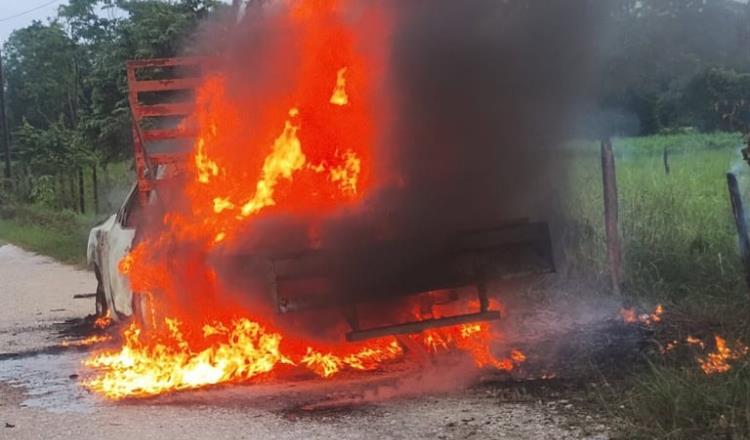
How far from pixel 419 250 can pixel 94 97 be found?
40.0ft

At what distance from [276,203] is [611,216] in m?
3.26

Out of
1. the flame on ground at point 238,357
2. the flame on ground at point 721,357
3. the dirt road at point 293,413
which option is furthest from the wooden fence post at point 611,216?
the dirt road at point 293,413

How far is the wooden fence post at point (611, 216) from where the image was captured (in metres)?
7.30

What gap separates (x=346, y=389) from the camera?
18.0 feet

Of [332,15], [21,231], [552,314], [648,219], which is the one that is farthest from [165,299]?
[21,231]

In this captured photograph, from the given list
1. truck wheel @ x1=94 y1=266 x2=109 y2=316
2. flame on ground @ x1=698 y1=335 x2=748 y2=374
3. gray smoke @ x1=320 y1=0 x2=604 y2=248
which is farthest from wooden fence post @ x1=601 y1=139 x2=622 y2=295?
truck wheel @ x1=94 y1=266 x2=109 y2=316

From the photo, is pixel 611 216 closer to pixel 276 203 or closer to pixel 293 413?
pixel 276 203

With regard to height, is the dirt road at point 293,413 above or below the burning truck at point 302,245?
below

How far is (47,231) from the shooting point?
22938 mm

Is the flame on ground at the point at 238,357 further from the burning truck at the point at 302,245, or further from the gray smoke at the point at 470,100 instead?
the gray smoke at the point at 470,100

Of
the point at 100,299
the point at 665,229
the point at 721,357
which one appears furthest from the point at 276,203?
the point at 665,229

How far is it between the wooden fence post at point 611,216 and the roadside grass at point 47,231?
11009mm

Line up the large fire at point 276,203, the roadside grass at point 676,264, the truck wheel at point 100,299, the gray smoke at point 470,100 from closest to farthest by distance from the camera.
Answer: the roadside grass at point 676,264, the large fire at point 276,203, the gray smoke at point 470,100, the truck wheel at point 100,299

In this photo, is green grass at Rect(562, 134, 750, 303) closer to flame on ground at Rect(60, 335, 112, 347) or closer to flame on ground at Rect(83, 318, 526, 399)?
flame on ground at Rect(83, 318, 526, 399)
